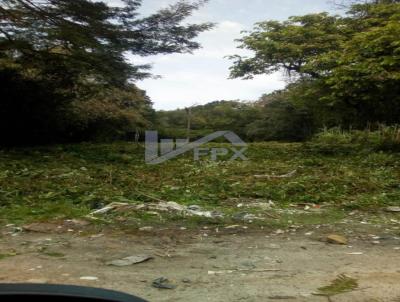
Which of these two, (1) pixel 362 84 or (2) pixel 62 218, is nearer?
(2) pixel 62 218

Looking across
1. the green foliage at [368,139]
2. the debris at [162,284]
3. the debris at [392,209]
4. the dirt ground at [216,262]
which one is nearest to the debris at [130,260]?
the dirt ground at [216,262]

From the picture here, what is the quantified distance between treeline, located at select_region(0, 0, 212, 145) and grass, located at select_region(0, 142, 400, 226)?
4.47ft

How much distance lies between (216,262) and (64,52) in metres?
9.02

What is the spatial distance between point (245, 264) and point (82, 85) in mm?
9925

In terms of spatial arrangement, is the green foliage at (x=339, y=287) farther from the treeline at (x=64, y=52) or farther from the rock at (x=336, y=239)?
the treeline at (x=64, y=52)

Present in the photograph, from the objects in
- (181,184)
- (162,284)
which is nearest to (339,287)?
(162,284)

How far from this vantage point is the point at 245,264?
388 centimetres

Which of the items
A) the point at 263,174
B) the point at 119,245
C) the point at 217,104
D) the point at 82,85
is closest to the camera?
the point at 119,245

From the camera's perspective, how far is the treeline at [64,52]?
9.61m

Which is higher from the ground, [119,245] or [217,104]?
[217,104]

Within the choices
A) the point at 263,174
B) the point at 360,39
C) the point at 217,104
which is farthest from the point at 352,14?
the point at 217,104

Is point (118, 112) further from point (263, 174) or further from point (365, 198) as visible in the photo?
point (365, 198)

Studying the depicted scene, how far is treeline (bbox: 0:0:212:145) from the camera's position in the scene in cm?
961

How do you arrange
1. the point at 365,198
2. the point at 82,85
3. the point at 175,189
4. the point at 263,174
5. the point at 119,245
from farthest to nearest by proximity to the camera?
the point at 82,85
the point at 263,174
the point at 175,189
the point at 365,198
the point at 119,245
